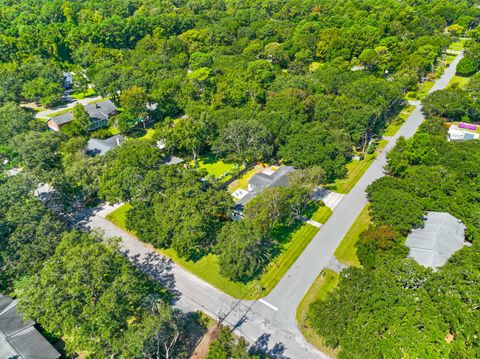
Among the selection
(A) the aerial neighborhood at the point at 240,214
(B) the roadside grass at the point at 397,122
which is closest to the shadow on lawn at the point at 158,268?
(A) the aerial neighborhood at the point at 240,214

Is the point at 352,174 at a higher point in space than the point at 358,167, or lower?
higher

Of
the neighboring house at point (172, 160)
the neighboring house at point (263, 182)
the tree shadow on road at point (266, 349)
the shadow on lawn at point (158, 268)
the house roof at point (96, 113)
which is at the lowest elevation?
the tree shadow on road at point (266, 349)

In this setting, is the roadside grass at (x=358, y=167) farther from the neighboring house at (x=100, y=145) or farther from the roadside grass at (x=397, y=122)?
the neighboring house at (x=100, y=145)

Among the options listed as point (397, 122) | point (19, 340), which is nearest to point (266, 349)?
point (19, 340)

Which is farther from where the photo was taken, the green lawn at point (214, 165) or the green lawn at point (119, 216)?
the green lawn at point (214, 165)

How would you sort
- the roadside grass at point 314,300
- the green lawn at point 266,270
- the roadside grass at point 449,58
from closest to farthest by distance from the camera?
the roadside grass at point 314,300, the green lawn at point 266,270, the roadside grass at point 449,58

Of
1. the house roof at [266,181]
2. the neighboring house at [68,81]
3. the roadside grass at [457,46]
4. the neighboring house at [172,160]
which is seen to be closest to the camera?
the house roof at [266,181]

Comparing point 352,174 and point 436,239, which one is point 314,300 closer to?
point 436,239
